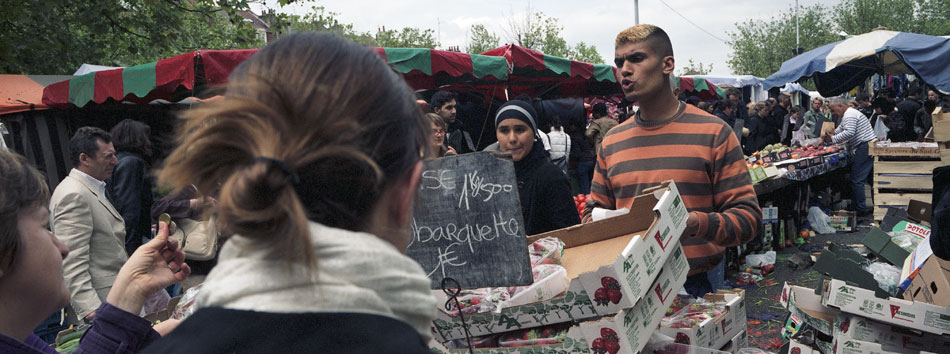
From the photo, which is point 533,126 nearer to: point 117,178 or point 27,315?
point 27,315

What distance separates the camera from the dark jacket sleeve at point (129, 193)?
5.09 meters

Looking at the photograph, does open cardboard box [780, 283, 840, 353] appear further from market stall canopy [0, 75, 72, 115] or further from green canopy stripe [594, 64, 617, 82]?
market stall canopy [0, 75, 72, 115]

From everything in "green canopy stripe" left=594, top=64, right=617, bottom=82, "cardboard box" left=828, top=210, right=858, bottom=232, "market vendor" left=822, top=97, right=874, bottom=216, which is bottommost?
"cardboard box" left=828, top=210, right=858, bottom=232

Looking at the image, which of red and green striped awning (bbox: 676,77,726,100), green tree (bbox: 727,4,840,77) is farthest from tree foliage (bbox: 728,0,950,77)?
red and green striped awning (bbox: 676,77,726,100)

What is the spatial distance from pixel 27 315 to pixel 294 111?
48.9 inches

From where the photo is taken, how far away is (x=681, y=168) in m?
2.86

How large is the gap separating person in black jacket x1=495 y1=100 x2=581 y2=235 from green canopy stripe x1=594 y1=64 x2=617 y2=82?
7115mm

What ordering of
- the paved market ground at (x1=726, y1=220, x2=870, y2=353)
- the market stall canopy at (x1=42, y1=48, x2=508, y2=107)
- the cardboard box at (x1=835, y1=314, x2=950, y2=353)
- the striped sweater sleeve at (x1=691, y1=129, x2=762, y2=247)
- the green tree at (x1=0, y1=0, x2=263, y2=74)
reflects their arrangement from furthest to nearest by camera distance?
1. the green tree at (x1=0, y1=0, x2=263, y2=74)
2. the market stall canopy at (x1=42, y1=48, x2=508, y2=107)
3. the paved market ground at (x1=726, y1=220, x2=870, y2=353)
4. the cardboard box at (x1=835, y1=314, x2=950, y2=353)
5. the striped sweater sleeve at (x1=691, y1=129, x2=762, y2=247)

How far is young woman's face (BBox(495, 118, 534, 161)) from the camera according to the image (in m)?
3.65

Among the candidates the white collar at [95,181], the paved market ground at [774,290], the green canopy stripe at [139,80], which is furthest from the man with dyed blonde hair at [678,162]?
the green canopy stripe at [139,80]

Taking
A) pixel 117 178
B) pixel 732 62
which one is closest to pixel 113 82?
pixel 117 178

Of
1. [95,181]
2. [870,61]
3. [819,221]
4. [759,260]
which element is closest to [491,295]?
[95,181]

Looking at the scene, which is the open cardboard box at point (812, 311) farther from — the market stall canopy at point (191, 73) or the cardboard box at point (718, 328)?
the market stall canopy at point (191, 73)

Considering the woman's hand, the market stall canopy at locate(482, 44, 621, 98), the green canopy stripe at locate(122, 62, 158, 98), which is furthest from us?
the market stall canopy at locate(482, 44, 621, 98)
